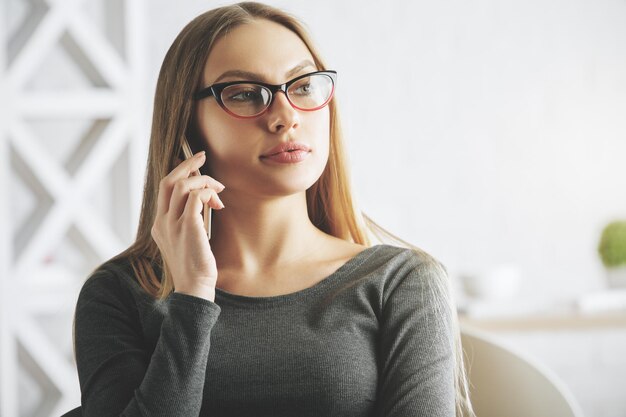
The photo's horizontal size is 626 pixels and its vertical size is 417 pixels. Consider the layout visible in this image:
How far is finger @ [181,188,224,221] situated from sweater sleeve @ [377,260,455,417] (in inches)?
11.0

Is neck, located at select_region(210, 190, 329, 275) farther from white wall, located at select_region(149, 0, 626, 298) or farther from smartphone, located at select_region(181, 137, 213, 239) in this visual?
white wall, located at select_region(149, 0, 626, 298)

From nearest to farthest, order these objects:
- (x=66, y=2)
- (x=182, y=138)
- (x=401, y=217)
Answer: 1. (x=182, y=138)
2. (x=66, y=2)
3. (x=401, y=217)

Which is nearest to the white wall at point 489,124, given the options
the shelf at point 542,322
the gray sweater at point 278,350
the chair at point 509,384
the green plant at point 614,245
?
the green plant at point 614,245

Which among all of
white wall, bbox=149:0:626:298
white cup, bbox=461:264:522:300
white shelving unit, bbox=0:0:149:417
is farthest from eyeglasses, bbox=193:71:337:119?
white wall, bbox=149:0:626:298

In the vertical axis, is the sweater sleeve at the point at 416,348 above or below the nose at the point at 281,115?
below

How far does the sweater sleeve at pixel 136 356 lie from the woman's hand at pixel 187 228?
3 centimetres

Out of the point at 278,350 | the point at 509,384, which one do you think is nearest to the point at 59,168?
the point at 278,350

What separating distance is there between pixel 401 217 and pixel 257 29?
71.1 inches

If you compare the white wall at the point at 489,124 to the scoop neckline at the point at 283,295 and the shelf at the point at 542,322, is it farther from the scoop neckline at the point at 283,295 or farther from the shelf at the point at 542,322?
the scoop neckline at the point at 283,295

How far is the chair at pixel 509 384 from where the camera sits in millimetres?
1242

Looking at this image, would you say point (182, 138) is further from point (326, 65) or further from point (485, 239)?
point (485, 239)

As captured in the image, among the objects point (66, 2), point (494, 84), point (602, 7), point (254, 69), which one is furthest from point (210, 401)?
point (602, 7)

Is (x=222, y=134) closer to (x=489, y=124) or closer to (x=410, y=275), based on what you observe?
(x=410, y=275)

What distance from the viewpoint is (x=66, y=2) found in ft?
8.05
